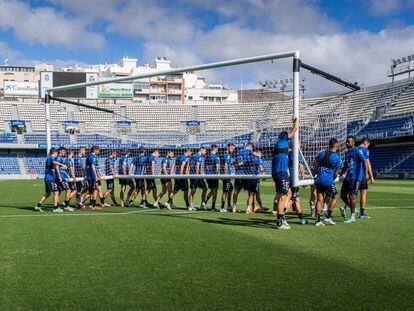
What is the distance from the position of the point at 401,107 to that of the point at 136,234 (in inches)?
1558

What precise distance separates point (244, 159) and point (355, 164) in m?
3.11

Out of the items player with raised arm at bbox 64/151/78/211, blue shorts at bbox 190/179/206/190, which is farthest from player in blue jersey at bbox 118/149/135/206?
blue shorts at bbox 190/179/206/190

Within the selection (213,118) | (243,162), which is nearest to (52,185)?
(243,162)

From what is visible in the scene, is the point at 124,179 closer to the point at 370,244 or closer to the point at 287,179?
the point at 287,179

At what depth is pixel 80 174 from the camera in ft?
46.1

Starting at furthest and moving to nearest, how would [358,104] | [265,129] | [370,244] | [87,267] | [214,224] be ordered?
1. [358,104]
2. [265,129]
3. [214,224]
4. [370,244]
5. [87,267]

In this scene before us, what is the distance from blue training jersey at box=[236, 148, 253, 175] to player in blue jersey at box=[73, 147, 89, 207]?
203 inches

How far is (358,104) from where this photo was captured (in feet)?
149

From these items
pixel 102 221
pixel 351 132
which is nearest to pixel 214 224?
pixel 102 221

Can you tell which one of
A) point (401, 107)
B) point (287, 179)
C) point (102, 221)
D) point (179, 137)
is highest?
point (401, 107)

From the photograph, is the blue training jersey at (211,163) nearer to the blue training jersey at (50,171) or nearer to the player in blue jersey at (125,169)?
the player in blue jersey at (125,169)

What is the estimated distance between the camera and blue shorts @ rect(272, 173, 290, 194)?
26.7 ft

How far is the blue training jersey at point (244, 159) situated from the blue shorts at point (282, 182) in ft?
11.1

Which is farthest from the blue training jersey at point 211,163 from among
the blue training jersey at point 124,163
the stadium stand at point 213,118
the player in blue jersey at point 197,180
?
the stadium stand at point 213,118
